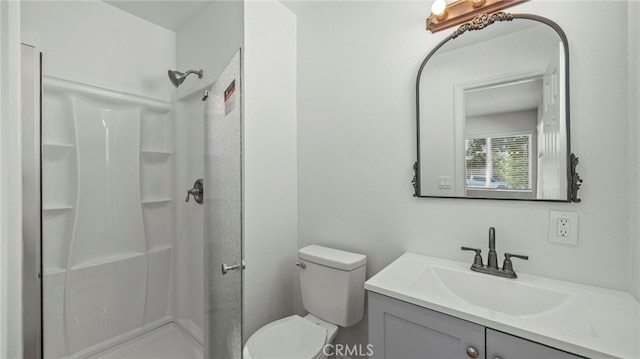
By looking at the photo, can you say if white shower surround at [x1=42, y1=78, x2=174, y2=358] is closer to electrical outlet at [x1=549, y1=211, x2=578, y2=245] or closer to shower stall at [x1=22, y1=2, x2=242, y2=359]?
shower stall at [x1=22, y1=2, x2=242, y2=359]

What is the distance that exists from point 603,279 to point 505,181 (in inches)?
18.7

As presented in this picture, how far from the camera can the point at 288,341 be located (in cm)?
124

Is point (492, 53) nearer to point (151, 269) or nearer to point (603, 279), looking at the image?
point (603, 279)

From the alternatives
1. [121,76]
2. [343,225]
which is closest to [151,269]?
[121,76]

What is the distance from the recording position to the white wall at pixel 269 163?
148cm

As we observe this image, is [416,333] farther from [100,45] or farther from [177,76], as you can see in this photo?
[100,45]

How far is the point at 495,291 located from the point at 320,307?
2.83 feet

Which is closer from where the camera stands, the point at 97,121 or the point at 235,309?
the point at 235,309

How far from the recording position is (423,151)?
1302 millimetres

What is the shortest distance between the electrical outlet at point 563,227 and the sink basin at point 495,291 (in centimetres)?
22

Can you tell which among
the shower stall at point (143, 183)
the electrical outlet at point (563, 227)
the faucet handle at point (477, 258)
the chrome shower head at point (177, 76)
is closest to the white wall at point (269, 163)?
the shower stall at point (143, 183)

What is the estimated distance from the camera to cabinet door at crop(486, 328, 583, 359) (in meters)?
0.67

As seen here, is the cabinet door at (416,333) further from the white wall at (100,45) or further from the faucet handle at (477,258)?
the white wall at (100,45)

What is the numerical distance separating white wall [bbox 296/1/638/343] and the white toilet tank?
0.16 metres
